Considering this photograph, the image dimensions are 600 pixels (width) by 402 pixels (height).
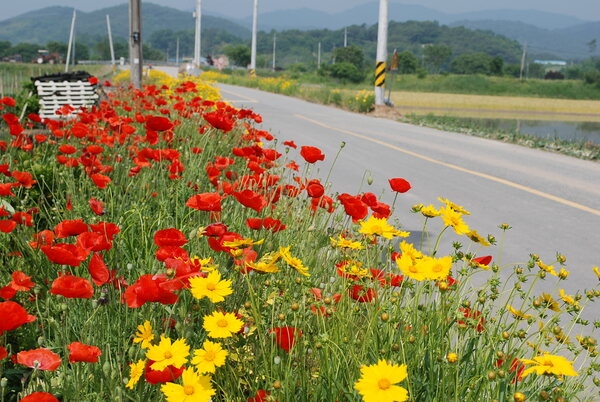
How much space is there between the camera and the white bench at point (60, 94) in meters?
10.5

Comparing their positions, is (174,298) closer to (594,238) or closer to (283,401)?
(283,401)

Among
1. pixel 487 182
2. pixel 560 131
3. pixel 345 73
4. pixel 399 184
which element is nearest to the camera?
pixel 399 184

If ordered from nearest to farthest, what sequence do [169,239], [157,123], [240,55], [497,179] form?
[169,239], [157,123], [497,179], [240,55]

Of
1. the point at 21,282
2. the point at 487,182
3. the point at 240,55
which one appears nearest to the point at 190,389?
the point at 21,282

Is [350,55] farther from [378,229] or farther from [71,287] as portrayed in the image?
[71,287]

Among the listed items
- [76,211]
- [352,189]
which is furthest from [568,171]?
[76,211]

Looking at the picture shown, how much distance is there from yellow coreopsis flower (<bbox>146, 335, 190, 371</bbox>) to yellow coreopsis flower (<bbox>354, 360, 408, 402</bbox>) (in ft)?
1.41

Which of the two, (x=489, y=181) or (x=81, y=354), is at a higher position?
(x=81, y=354)

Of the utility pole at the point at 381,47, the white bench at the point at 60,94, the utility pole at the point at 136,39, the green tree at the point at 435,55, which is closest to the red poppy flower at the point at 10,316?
the white bench at the point at 60,94

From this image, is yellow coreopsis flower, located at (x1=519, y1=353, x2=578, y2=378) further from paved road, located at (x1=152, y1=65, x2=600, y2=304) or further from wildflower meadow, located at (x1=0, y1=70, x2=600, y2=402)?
paved road, located at (x1=152, y1=65, x2=600, y2=304)

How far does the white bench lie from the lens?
1045 cm

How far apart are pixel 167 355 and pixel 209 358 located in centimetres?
10

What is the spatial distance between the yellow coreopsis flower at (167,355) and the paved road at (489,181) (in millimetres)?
1963

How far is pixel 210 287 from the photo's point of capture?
1.80 metres
